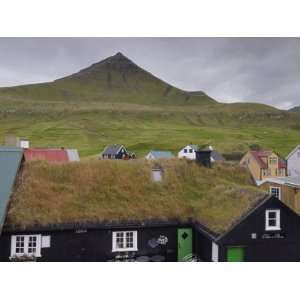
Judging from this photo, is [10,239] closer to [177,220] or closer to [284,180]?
[177,220]

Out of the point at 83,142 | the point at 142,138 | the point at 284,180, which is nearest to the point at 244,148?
the point at 142,138

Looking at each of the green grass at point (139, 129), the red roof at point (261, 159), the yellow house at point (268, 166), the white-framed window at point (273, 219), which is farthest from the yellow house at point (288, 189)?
the green grass at point (139, 129)

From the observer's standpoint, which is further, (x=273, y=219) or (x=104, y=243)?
(x=104, y=243)

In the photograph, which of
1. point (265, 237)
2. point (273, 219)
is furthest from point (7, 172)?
point (273, 219)

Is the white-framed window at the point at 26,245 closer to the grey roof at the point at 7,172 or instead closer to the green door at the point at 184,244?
the grey roof at the point at 7,172

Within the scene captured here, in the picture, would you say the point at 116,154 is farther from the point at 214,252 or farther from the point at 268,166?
the point at 214,252

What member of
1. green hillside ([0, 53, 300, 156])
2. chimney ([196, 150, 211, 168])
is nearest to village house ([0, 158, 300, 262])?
chimney ([196, 150, 211, 168])
